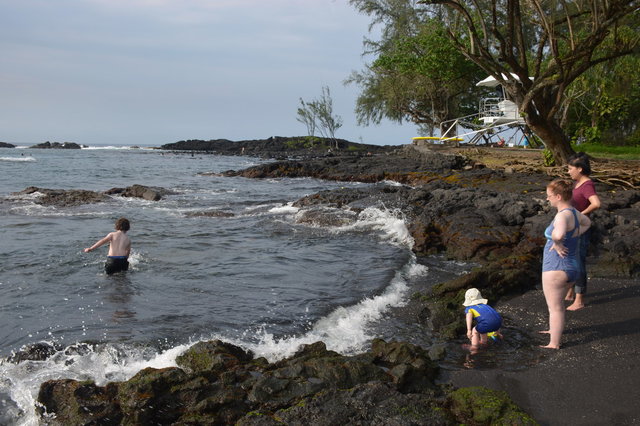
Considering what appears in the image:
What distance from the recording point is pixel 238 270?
11.2m

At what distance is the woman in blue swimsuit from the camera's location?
584cm

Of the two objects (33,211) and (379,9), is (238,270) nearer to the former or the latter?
(33,211)

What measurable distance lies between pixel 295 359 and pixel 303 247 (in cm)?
775

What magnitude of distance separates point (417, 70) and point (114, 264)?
111 ft

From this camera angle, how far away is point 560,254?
586 cm

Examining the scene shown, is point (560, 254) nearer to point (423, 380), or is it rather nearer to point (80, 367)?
point (423, 380)

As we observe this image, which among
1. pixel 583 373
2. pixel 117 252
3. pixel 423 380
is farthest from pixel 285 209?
pixel 583 373

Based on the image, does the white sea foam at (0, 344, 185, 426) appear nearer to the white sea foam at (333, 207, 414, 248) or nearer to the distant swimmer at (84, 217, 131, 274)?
the distant swimmer at (84, 217, 131, 274)

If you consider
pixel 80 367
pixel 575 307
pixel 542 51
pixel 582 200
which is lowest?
pixel 80 367

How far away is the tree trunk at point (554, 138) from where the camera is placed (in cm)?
1786

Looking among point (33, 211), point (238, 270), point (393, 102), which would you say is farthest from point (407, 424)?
point (393, 102)

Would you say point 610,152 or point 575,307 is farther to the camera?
point 610,152

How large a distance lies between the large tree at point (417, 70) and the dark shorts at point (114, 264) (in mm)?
32552

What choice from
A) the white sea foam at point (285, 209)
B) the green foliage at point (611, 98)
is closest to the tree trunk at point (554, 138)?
the white sea foam at point (285, 209)
